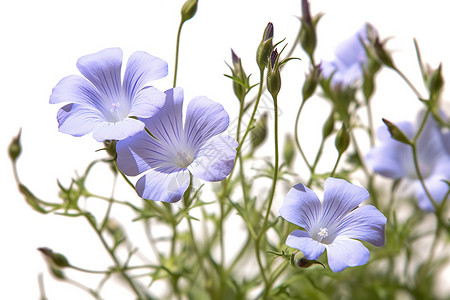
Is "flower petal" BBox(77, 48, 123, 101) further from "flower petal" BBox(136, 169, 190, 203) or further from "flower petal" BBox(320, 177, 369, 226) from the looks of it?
"flower petal" BBox(320, 177, 369, 226)

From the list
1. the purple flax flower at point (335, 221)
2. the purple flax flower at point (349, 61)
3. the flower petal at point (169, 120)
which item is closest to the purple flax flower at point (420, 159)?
the purple flax flower at point (349, 61)

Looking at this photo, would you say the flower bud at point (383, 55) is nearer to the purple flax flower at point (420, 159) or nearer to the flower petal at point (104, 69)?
the purple flax flower at point (420, 159)

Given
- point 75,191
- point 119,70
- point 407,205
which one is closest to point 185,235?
point 75,191

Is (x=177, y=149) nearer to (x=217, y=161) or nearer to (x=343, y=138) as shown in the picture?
(x=217, y=161)

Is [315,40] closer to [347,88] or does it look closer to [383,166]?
[347,88]

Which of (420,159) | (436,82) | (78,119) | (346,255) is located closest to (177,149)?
(78,119)

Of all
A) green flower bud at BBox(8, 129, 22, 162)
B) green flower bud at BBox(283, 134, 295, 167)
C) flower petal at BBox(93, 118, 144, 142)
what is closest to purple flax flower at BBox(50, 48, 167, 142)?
flower petal at BBox(93, 118, 144, 142)
